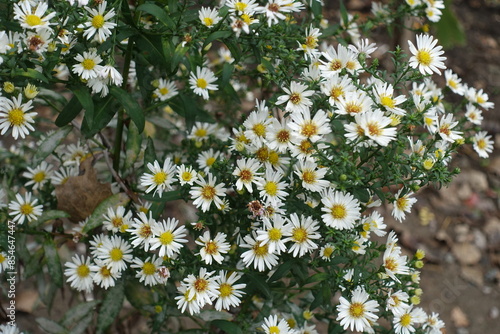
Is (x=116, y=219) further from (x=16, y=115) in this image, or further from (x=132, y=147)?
(x=16, y=115)

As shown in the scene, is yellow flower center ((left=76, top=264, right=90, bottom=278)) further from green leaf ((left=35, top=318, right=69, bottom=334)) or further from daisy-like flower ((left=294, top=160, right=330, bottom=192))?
daisy-like flower ((left=294, top=160, right=330, bottom=192))

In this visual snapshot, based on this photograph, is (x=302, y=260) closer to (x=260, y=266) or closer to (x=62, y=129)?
(x=260, y=266)

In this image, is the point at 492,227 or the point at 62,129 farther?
the point at 492,227

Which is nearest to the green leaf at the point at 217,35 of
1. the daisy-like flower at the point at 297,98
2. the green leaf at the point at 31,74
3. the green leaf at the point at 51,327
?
the daisy-like flower at the point at 297,98

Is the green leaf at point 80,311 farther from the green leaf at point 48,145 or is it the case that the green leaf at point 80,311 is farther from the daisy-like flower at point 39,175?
the green leaf at point 48,145

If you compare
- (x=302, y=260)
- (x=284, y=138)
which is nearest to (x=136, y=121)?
(x=284, y=138)

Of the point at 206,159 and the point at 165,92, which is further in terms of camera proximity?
the point at 165,92

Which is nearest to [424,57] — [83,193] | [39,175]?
[83,193]
